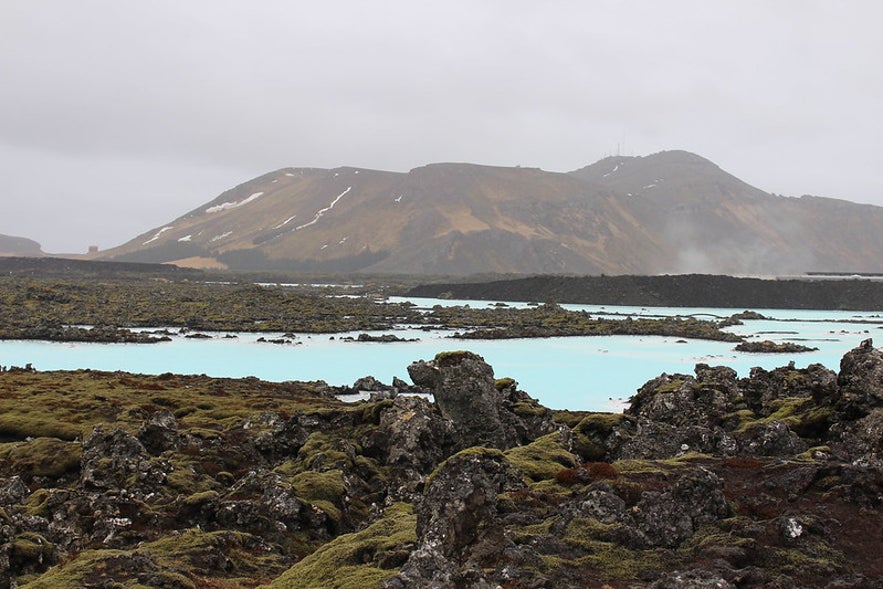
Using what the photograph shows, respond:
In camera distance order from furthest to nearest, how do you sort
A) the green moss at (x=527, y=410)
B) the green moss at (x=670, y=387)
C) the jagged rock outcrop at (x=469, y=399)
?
the green moss at (x=527, y=410)
the green moss at (x=670, y=387)
the jagged rock outcrop at (x=469, y=399)

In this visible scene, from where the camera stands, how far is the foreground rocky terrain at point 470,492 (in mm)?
12039

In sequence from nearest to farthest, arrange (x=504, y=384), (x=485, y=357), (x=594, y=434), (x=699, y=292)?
(x=594, y=434) → (x=504, y=384) → (x=485, y=357) → (x=699, y=292)

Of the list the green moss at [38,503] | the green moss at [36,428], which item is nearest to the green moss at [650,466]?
the green moss at [38,503]

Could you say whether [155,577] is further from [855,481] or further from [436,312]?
[436,312]

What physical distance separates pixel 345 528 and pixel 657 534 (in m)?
8.64

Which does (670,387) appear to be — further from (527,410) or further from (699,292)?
(699,292)

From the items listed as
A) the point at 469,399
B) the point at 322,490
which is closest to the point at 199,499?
the point at 322,490

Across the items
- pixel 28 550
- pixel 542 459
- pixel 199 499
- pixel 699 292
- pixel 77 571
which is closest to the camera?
pixel 77 571

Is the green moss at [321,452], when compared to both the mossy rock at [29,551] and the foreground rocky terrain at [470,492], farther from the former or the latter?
the mossy rock at [29,551]

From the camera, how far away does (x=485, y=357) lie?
60.6 metres

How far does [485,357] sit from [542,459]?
41.1 metres

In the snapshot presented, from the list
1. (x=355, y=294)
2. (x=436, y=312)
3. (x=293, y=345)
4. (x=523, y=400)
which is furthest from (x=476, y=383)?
(x=355, y=294)

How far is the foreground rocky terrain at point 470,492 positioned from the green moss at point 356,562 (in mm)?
66

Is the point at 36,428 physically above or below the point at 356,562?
below
